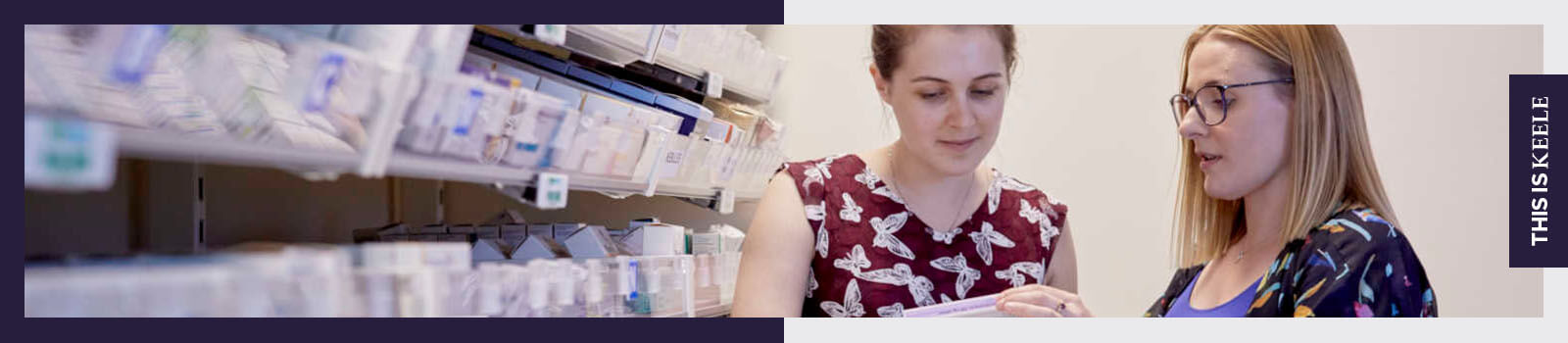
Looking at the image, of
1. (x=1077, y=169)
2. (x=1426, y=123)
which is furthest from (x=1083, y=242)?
(x=1426, y=123)

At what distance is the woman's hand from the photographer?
6.07ft

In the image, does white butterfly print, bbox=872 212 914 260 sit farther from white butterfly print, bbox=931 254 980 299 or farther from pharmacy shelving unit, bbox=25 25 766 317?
pharmacy shelving unit, bbox=25 25 766 317

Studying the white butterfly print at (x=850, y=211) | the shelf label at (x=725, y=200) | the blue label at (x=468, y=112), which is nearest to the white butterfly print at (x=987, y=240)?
the white butterfly print at (x=850, y=211)

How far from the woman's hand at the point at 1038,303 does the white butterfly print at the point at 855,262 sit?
28 cm

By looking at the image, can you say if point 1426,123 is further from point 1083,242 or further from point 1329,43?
point 1329,43

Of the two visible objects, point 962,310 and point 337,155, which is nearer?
point 337,155

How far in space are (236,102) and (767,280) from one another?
0.88 metres

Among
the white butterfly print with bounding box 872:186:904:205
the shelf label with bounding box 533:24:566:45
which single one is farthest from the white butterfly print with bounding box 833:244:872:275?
the shelf label with bounding box 533:24:566:45

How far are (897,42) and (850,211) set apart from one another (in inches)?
12.9

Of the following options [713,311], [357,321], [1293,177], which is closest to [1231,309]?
[1293,177]

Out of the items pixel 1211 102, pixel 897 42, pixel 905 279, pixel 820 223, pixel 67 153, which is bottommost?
pixel 905 279

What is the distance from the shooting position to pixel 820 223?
80.7 inches

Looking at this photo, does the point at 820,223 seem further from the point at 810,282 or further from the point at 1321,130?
the point at 1321,130

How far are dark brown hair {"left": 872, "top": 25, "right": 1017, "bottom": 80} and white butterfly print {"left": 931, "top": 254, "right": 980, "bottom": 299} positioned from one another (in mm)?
354
